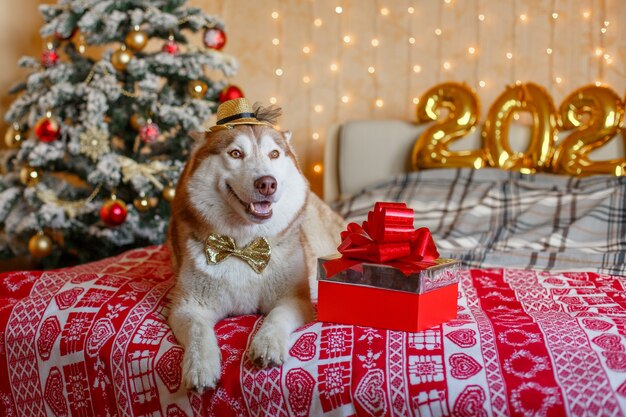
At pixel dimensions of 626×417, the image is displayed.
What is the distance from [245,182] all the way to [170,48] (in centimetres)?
168

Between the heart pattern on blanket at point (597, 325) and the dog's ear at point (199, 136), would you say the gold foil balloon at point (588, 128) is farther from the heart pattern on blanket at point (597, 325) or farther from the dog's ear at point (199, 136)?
the dog's ear at point (199, 136)

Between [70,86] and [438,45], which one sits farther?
[438,45]

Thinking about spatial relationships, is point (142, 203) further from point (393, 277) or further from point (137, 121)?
point (393, 277)

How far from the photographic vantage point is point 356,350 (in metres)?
1.47

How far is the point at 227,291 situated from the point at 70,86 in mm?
1660

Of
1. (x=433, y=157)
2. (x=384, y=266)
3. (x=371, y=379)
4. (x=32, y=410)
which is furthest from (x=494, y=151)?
(x=32, y=410)

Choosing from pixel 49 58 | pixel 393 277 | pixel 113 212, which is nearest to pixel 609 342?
pixel 393 277

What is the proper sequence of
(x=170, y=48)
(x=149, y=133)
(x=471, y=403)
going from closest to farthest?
(x=471, y=403), (x=149, y=133), (x=170, y=48)

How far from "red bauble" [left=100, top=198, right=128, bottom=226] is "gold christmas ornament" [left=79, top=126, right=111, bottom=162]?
22 centimetres

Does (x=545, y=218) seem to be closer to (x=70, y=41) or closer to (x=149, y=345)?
(x=149, y=345)

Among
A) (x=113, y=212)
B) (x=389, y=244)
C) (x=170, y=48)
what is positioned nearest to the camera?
(x=389, y=244)

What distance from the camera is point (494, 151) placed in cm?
329

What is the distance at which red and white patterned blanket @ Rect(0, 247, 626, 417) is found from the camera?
4.35 ft

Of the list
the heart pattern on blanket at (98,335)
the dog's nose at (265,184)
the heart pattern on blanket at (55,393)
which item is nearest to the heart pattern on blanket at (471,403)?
the dog's nose at (265,184)
